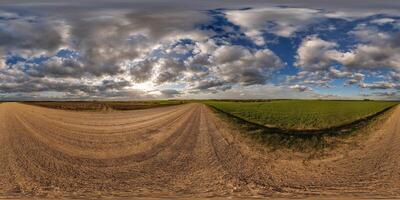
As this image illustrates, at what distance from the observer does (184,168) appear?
14219 mm

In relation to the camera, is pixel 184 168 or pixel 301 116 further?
pixel 301 116

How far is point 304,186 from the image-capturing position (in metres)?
11.7

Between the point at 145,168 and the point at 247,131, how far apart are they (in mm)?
11052

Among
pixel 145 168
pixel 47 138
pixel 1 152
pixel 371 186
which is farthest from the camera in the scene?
pixel 47 138

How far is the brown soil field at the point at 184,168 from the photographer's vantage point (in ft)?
36.7

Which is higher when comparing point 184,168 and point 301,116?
point 301,116

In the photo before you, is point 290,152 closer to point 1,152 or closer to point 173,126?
point 173,126

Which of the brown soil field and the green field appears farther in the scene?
the green field

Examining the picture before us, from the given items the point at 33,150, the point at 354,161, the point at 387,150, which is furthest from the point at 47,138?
the point at 387,150

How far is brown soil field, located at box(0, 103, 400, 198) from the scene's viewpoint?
11.2 m

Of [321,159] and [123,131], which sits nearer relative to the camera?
[321,159]

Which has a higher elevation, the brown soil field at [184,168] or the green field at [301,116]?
the green field at [301,116]

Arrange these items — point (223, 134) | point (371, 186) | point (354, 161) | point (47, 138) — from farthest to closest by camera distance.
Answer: point (223, 134), point (47, 138), point (354, 161), point (371, 186)

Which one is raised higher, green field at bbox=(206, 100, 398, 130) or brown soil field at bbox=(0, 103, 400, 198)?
green field at bbox=(206, 100, 398, 130)
